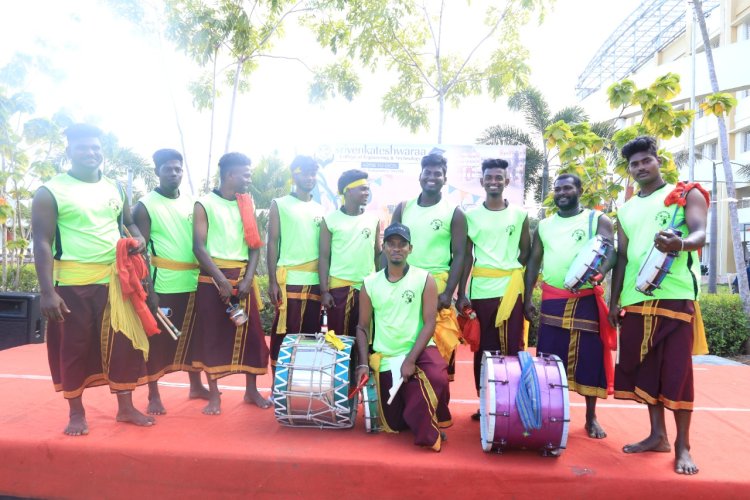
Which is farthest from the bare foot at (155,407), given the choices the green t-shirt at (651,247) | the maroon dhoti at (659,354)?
the green t-shirt at (651,247)

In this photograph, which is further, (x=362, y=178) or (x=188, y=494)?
(x=362, y=178)

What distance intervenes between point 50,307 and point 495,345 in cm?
321

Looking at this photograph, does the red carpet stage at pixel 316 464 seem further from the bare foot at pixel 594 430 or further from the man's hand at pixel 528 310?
the man's hand at pixel 528 310

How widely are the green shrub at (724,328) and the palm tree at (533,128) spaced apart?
10405 millimetres

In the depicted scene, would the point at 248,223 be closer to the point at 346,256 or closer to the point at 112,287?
the point at 346,256

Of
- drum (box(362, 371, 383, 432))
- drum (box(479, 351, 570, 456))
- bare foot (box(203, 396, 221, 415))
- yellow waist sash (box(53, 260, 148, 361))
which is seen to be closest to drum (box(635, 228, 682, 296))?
drum (box(479, 351, 570, 456))

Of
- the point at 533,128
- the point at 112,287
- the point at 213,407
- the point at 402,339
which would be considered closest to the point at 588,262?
the point at 402,339

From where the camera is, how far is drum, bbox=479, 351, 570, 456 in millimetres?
3324

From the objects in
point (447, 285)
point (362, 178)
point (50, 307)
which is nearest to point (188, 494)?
point (50, 307)

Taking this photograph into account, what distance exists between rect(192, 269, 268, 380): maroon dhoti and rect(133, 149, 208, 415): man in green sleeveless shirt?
6.1 inches

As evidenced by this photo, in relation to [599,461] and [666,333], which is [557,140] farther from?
[599,461]

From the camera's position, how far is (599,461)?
3.43 metres

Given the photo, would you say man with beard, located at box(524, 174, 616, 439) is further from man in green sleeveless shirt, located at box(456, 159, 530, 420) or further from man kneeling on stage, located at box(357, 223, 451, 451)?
man kneeling on stage, located at box(357, 223, 451, 451)

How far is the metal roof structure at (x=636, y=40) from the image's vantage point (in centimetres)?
3750
